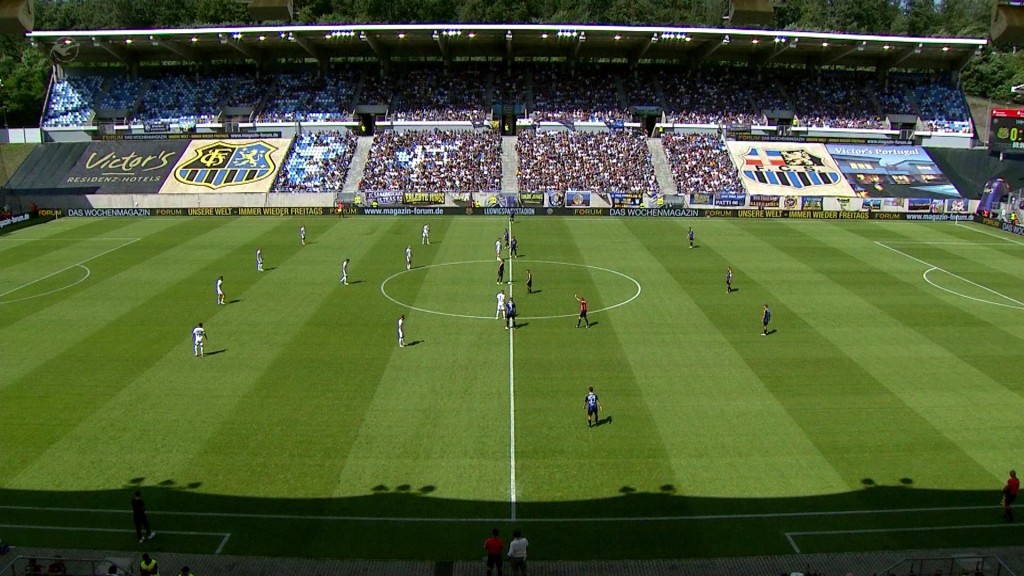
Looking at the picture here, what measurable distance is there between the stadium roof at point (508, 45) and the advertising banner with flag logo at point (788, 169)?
1088cm

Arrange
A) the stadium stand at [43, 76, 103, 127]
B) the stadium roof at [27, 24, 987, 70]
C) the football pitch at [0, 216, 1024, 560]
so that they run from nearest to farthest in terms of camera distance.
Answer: the football pitch at [0, 216, 1024, 560] < the stadium roof at [27, 24, 987, 70] < the stadium stand at [43, 76, 103, 127]

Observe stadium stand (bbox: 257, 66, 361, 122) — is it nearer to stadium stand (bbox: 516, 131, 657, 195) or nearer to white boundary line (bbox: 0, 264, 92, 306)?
stadium stand (bbox: 516, 131, 657, 195)

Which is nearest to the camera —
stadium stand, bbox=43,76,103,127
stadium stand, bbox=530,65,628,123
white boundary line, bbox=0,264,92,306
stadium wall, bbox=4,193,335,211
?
white boundary line, bbox=0,264,92,306

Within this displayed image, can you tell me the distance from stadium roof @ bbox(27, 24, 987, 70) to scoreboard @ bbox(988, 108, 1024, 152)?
1525 cm

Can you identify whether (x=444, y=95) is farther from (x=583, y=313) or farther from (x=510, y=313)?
(x=583, y=313)

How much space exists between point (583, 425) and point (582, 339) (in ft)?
24.8

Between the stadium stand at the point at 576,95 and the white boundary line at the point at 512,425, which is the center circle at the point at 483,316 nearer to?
the white boundary line at the point at 512,425

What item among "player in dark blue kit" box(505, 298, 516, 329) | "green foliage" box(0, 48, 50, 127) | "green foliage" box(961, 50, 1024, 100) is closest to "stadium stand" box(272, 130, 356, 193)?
"green foliage" box(0, 48, 50, 127)

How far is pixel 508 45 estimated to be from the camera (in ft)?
250

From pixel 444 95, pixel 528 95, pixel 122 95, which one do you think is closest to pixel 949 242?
pixel 528 95

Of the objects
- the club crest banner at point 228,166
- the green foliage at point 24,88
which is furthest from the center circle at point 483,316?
the green foliage at point 24,88

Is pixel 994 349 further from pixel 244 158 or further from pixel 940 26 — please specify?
pixel 940 26

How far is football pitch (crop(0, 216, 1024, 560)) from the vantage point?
55.5ft

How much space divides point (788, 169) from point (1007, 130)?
667 inches
